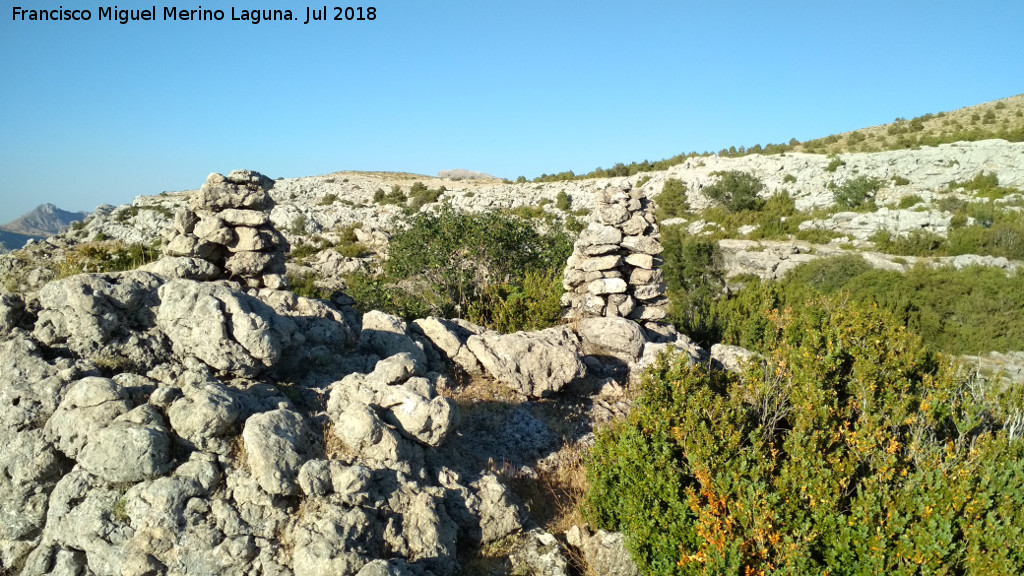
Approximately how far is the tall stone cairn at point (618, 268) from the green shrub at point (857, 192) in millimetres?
24300

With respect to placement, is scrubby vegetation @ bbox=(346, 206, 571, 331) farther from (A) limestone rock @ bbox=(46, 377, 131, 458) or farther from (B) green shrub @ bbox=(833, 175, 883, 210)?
(B) green shrub @ bbox=(833, 175, 883, 210)

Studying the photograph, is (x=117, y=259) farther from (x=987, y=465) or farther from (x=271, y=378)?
(x=987, y=465)

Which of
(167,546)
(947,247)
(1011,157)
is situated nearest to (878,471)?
(167,546)

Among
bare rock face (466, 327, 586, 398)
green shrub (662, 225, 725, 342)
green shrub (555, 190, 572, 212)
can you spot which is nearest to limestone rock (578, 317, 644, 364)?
bare rock face (466, 327, 586, 398)

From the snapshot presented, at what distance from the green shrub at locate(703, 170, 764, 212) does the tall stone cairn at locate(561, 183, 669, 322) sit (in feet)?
82.1

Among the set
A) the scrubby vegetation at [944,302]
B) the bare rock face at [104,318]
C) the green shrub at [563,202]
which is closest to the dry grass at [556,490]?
the bare rock face at [104,318]

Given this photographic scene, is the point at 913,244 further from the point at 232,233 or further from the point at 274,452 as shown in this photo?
the point at 274,452

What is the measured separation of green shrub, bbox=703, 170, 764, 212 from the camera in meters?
32.4

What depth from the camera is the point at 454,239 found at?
1177cm

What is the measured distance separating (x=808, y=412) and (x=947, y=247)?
22.8m

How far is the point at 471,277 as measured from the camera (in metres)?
11.5

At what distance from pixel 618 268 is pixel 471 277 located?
3.18 metres

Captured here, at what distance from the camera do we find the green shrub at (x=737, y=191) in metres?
32.4

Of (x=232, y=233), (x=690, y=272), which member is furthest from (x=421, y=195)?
(x=232, y=233)
